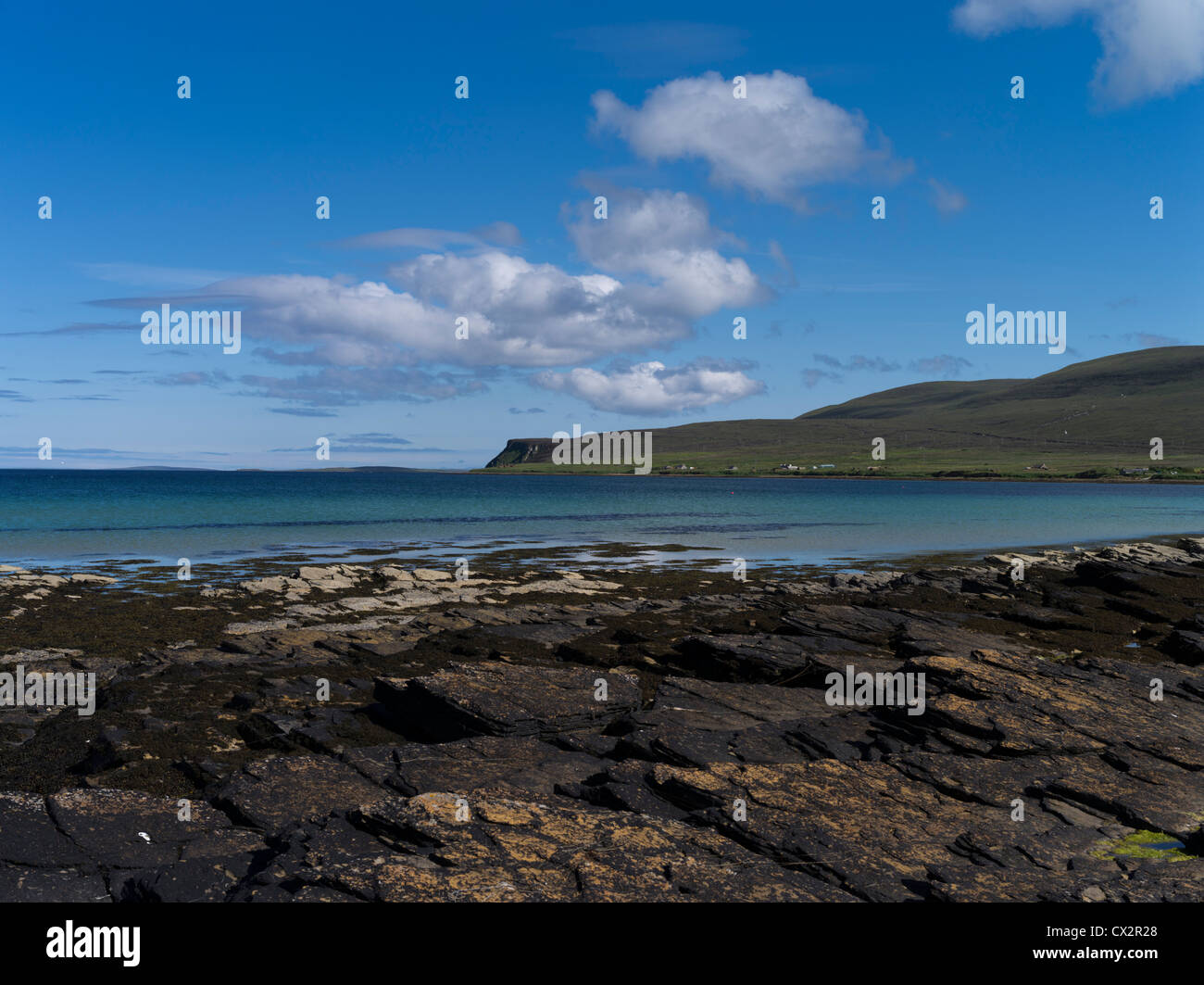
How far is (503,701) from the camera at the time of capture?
1504cm

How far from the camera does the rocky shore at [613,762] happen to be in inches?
356

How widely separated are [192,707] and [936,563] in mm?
41907

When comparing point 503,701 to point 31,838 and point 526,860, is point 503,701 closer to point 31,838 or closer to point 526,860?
point 526,860

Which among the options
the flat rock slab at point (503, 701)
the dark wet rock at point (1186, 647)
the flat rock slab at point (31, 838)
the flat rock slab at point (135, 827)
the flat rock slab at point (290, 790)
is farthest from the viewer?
the dark wet rock at point (1186, 647)

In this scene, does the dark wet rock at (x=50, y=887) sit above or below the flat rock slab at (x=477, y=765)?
below

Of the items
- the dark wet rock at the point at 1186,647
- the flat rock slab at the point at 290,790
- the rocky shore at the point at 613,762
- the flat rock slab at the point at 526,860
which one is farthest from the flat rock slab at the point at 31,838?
the dark wet rock at the point at 1186,647

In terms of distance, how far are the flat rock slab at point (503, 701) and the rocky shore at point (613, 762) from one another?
0.22ft

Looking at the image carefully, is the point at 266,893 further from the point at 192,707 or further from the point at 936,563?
the point at 936,563

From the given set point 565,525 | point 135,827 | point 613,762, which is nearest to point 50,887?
point 135,827

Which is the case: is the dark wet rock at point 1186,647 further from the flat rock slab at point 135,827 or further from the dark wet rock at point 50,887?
the dark wet rock at point 50,887

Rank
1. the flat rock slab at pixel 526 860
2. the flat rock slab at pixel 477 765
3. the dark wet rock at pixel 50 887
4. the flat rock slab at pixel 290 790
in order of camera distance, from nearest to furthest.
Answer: the flat rock slab at pixel 526 860 → the dark wet rock at pixel 50 887 → the flat rock slab at pixel 290 790 → the flat rock slab at pixel 477 765

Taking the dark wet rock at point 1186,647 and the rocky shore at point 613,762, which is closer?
the rocky shore at point 613,762

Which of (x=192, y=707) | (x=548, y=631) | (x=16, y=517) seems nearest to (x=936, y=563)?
(x=548, y=631)
